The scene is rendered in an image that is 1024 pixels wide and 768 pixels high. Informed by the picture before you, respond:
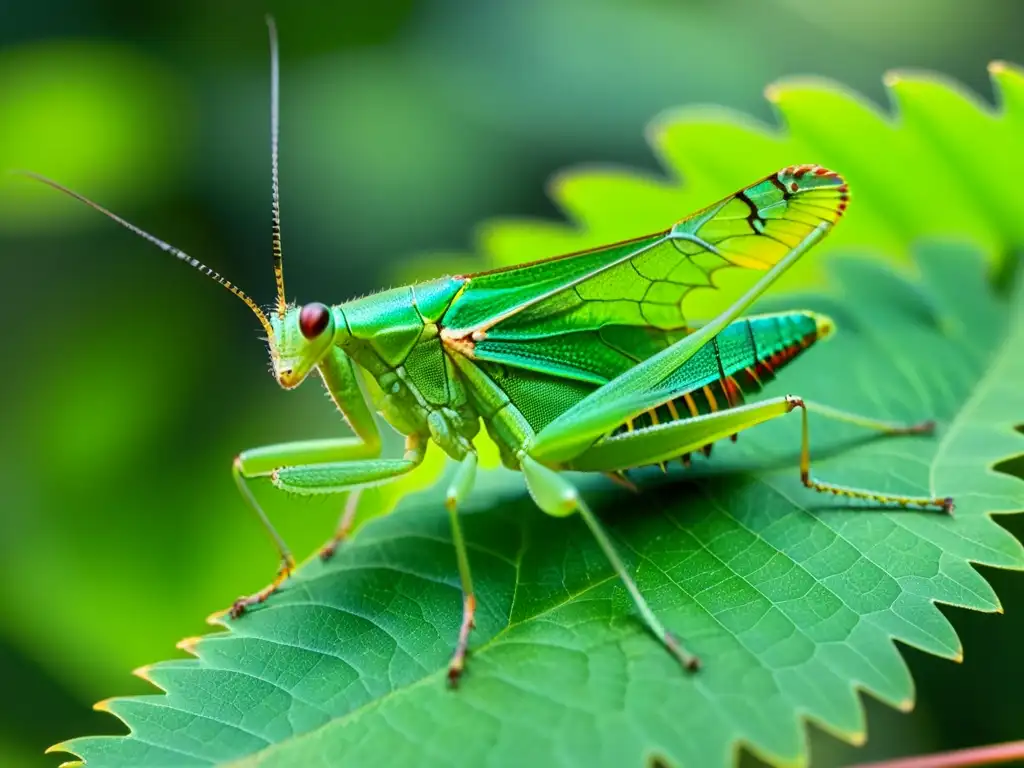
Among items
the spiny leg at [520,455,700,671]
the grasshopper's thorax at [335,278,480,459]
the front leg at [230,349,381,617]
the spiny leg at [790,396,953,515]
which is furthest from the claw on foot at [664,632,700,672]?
the front leg at [230,349,381,617]

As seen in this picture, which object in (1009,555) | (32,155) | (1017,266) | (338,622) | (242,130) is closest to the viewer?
(1009,555)

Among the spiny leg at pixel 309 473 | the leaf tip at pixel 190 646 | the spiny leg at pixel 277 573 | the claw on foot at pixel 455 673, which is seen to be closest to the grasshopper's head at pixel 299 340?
the spiny leg at pixel 309 473

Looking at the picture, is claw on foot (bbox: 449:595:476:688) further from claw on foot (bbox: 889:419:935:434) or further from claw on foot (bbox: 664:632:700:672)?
claw on foot (bbox: 889:419:935:434)

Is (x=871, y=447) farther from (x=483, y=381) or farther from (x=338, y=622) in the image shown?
(x=338, y=622)

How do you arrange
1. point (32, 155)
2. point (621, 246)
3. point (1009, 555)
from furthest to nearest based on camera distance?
point (32, 155) < point (621, 246) < point (1009, 555)

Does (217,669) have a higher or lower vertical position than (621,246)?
lower

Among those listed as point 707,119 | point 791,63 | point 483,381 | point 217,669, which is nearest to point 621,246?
point 483,381

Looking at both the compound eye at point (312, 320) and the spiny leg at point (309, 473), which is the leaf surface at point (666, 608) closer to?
the spiny leg at point (309, 473)

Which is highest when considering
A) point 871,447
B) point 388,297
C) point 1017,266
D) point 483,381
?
point 388,297
